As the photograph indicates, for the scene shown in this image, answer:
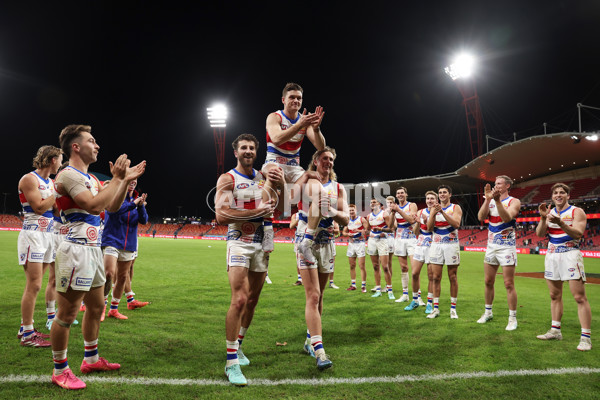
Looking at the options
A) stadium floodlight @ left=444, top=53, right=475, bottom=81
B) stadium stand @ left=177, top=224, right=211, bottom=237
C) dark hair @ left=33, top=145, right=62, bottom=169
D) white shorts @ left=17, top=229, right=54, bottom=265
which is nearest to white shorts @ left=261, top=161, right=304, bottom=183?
dark hair @ left=33, top=145, right=62, bottom=169

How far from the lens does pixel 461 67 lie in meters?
40.6

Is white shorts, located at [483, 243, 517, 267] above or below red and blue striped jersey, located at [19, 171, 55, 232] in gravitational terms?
below

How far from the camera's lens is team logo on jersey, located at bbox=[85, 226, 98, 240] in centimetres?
376

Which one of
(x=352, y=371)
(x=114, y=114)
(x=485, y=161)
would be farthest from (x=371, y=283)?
(x=114, y=114)

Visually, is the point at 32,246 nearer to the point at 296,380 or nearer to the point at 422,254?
the point at 296,380

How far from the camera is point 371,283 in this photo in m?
12.8

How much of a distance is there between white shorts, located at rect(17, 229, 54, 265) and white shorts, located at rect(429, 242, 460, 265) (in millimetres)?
7639

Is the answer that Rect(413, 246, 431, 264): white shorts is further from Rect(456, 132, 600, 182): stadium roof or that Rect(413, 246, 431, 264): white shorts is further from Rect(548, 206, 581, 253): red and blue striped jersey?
Rect(456, 132, 600, 182): stadium roof

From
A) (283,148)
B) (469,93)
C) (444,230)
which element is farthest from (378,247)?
(469,93)

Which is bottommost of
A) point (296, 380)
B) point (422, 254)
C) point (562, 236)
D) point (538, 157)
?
point (296, 380)

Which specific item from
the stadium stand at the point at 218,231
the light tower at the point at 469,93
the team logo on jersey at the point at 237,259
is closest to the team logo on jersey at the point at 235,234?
the team logo on jersey at the point at 237,259

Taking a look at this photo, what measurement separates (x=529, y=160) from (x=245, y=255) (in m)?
46.1

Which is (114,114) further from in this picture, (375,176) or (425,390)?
(425,390)

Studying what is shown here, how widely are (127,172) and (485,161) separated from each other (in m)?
43.0
